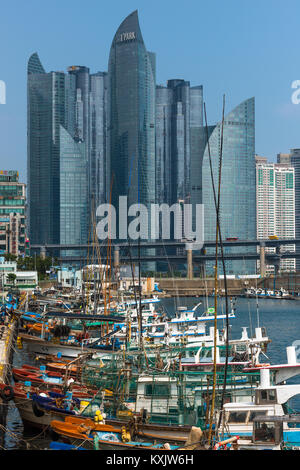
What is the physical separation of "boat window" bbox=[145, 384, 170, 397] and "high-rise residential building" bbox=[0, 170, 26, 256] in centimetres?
10464

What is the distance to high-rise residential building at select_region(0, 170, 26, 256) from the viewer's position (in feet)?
420

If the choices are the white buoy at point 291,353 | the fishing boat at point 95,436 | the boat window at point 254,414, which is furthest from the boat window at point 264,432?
the white buoy at point 291,353

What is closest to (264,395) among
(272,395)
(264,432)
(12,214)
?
(272,395)

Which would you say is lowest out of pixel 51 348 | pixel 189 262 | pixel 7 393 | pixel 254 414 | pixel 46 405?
pixel 46 405

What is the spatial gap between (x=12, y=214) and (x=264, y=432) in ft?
374

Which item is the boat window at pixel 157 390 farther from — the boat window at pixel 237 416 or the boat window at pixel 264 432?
the boat window at pixel 264 432

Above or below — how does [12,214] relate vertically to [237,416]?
above

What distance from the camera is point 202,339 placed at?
3725 centimetres

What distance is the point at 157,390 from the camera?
2278cm

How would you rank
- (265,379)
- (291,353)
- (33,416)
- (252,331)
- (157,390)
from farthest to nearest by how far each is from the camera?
1. (252,331)
2. (33,416)
3. (291,353)
4. (157,390)
5. (265,379)

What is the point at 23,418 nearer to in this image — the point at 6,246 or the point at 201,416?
the point at 201,416

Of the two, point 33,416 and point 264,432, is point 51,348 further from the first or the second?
point 264,432

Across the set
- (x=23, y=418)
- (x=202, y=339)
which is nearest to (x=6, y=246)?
(x=202, y=339)

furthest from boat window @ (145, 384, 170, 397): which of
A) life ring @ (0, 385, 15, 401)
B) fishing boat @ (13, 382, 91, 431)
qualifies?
life ring @ (0, 385, 15, 401)
